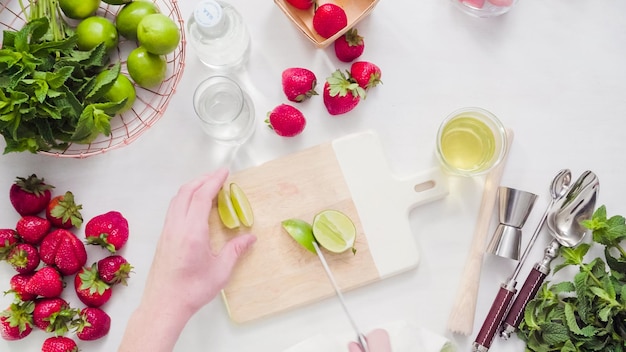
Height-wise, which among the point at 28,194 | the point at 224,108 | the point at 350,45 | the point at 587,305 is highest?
the point at 350,45

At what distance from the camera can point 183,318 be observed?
1.20 meters

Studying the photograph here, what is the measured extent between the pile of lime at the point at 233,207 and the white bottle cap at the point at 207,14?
0.32 meters

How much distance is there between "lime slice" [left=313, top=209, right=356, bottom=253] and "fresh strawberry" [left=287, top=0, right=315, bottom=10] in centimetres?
42

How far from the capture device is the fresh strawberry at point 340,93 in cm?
128

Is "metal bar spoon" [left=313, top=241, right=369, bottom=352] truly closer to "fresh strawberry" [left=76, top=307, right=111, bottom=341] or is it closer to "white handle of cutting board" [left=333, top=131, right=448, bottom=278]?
"white handle of cutting board" [left=333, top=131, right=448, bottom=278]

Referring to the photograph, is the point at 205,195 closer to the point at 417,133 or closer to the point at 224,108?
the point at 224,108

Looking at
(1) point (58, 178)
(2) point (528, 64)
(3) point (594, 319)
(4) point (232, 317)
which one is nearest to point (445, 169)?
(2) point (528, 64)

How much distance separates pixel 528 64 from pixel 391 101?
311 mm

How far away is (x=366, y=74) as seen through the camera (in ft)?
4.29

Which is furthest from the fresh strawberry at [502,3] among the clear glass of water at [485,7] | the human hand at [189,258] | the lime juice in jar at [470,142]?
the human hand at [189,258]

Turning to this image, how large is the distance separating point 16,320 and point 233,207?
19.0 inches

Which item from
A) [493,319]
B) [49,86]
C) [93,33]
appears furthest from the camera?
[493,319]

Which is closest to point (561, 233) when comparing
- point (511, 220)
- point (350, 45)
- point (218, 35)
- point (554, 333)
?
point (511, 220)

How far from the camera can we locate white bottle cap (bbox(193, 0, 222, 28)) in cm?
120
